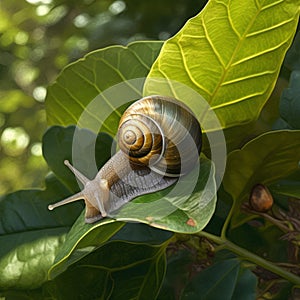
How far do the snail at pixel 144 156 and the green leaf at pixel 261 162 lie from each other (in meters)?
0.04

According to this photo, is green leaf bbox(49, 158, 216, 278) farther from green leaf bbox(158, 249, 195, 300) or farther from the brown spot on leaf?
green leaf bbox(158, 249, 195, 300)

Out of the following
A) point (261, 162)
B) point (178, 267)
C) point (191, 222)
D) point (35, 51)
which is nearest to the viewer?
point (191, 222)

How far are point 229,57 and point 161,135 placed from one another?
11 cm

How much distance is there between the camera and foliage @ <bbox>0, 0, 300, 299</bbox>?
Answer: 0.54m

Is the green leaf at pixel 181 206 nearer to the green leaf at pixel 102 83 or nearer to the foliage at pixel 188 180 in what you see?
the foliage at pixel 188 180

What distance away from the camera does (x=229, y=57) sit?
21.9 inches

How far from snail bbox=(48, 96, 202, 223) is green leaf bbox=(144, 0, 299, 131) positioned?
16 mm

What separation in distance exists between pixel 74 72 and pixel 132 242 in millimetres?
167

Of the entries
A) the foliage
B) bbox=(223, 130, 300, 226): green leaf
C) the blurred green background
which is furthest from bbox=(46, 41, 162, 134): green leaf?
the blurred green background

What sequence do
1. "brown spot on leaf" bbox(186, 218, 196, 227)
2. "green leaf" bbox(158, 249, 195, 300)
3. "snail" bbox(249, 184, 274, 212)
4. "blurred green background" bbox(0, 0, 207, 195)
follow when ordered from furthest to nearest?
"blurred green background" bbox(0, 0, 207, 195) → "green leaf" bbox(158, 249, 195, 300) → "snail" bbox(249, 184, 274, 212) → "brown spot on leaf" bbox(186, 218, 196, 227)

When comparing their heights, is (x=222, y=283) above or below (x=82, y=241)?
below

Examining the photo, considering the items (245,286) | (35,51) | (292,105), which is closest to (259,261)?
(245,286)

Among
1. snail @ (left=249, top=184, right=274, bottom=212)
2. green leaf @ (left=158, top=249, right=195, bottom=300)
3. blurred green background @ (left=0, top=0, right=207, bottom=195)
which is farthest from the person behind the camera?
blurred green background @ (left=0, top=0, right=207, bottom=195)

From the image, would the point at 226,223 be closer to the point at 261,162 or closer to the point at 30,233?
the point at 261,162
